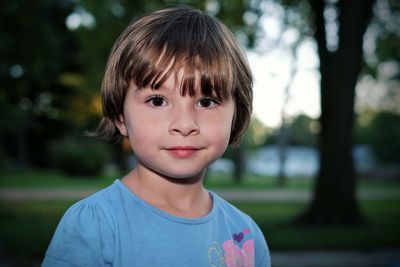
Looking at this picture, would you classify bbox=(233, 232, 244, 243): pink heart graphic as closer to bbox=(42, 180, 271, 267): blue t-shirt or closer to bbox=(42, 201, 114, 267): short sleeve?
bbox=(42, 180, 271, 267): blue t-shirt

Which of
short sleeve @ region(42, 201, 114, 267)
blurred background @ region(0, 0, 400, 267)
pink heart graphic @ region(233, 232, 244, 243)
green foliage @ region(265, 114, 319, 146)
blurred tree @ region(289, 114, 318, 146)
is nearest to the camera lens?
short sleeve @ region(42, 201, 114, 267)

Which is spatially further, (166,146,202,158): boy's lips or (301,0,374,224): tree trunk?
(301,0,374,224): tree trunk

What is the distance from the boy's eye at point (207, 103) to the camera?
1.66 meters

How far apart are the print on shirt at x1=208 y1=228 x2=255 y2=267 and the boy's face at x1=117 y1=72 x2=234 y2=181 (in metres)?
0.31

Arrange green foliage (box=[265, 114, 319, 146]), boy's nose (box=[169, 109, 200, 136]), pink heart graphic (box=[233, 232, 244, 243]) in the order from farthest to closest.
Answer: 1. green foliage (box=[265, 114, 319, 146])
2. pink heart graphic (box=[233, 232, 244, 243])
3. boy's nose (box=[169, 109, 200, 136])

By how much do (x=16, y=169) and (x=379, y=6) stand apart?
22.9 metres

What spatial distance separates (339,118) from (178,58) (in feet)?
27.6

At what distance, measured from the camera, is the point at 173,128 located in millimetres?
1574

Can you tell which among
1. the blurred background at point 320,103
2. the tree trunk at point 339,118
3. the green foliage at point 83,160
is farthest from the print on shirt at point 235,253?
the green foliage at point 83,160

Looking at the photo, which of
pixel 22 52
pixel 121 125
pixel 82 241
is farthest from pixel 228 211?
pixel 22 52

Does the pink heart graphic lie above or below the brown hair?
below

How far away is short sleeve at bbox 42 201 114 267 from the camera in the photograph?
4.73 feet

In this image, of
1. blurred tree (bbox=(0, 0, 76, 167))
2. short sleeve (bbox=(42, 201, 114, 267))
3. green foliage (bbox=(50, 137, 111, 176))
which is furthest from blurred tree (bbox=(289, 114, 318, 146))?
short sleeve (bbox=(42, 201, 114, 267))

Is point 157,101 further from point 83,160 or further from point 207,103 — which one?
point 83,160
